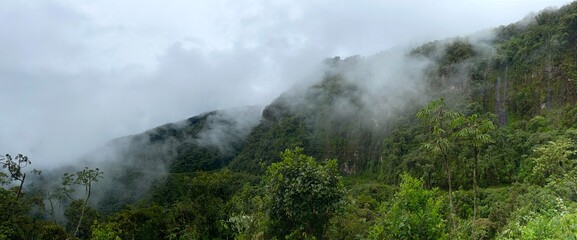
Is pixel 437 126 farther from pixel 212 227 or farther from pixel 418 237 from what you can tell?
pixel 212 227

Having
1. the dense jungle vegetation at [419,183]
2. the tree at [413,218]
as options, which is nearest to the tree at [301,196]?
the dense jungle vegetation at [419,183]

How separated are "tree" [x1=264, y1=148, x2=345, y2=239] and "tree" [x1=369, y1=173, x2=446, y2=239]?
290 centimetres

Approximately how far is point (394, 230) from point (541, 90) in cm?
15067

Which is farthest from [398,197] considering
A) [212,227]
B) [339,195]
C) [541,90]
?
[541,90]

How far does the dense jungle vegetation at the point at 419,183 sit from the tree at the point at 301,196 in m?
0.06

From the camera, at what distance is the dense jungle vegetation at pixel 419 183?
20031 millimetres

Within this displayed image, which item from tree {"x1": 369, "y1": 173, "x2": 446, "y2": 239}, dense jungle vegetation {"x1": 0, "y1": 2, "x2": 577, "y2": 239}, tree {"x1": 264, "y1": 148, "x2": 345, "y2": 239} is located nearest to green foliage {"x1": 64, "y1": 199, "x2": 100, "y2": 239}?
dense jungle vegetation {"x1": 0, "y1": 2, "x2": 577, "y2": 239}

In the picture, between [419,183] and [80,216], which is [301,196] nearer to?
[419,183]

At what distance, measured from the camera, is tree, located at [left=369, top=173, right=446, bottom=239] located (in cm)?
2027

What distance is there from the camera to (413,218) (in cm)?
2042

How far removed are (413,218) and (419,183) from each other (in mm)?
2292

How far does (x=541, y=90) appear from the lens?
150 m

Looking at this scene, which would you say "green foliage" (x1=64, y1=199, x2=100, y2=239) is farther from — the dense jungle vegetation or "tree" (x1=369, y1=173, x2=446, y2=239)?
"tree" (x1=369, y1=173, x2=446, y2=239)

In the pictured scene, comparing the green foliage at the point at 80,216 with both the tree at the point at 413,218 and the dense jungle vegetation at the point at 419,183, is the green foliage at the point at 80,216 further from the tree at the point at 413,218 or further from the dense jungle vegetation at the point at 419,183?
the tree at the point at 413,218
